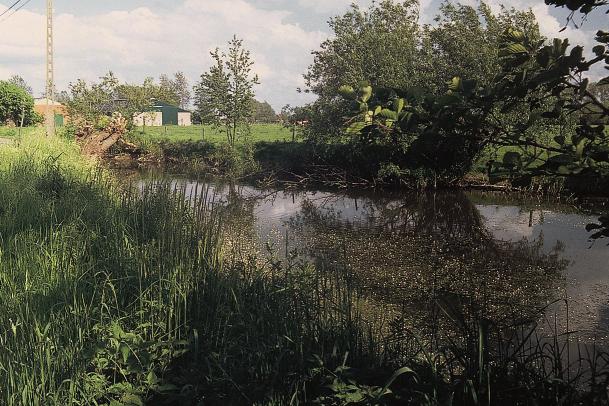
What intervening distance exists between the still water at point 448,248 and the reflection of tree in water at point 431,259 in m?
0.02

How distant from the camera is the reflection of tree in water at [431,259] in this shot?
7.18m

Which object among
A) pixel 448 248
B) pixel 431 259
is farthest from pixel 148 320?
pixel 448 248

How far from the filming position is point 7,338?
3506 millimetres

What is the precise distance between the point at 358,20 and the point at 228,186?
612 inches

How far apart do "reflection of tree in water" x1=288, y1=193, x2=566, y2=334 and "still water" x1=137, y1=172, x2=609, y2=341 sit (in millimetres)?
20

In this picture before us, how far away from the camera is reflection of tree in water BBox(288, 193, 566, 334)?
718 cm

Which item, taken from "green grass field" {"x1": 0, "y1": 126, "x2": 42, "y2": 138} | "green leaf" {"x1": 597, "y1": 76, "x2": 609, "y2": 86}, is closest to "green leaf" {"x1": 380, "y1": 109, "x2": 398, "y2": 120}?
"green leaf" {"x1": 597, "y1": 76, "x2": 609, "y2": 86}

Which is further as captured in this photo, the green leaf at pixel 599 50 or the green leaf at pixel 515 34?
the green leaf at pixel 515 34

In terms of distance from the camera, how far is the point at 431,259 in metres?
9.68

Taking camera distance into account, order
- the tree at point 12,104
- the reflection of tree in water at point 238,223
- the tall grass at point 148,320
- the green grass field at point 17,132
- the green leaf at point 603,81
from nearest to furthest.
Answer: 1. the green leaf at point 603,81
2. the tall grass at point 148,320
3. the reflection of tree in water at point 238,223
4. the green grass field at point 17,132
5. the tree at point 12,104

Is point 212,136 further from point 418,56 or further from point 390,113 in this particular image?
point 390,113

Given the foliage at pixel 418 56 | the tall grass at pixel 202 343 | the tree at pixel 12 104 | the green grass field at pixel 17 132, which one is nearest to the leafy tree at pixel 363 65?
the foliage at pixel 418 56

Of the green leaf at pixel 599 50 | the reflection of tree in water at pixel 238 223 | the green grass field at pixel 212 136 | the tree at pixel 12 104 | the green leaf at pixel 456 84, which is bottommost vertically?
the reflection of tree in water at pixel 238 223

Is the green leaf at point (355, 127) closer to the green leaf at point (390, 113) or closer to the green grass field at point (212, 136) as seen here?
the green leaf at point (390, 113)
